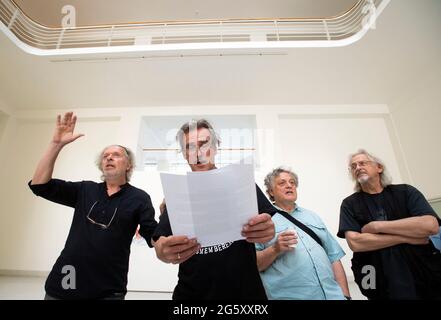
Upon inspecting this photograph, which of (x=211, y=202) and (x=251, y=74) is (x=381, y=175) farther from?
(x=251, y=74)

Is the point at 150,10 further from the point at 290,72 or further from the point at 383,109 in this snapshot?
the point at 383,109

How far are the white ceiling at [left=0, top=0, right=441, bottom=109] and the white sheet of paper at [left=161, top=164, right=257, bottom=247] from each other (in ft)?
10.3

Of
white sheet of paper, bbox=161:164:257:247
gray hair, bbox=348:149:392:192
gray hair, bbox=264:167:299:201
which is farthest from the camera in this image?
gray hair, bbox=264:167:299:201

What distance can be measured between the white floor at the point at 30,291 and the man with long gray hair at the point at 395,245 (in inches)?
65.9

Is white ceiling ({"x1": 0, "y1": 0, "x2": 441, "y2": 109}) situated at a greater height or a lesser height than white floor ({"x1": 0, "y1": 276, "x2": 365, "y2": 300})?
greater

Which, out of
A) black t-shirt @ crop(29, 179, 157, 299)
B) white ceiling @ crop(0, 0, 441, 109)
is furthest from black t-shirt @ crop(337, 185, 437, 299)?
white ceiling @ crop(0, 0, 441, 109)

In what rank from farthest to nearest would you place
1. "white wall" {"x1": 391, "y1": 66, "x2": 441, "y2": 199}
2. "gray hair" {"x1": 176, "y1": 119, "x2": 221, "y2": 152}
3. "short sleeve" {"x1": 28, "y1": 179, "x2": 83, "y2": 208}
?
"white wall" {"x1": 391, "y1": 66, "x2": 441, "y2": 199} → "short sleeve" {"x1": 28, "y1": 179, "x2": 83, "y2": 208} → "gray hair" {"x1": 176, "y1": 119, "x2": 221, "y2": 152}

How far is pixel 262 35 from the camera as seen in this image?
3854 millimetres

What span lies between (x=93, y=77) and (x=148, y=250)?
3.01 m

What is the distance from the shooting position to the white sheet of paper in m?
0.61

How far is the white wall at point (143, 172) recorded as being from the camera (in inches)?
123

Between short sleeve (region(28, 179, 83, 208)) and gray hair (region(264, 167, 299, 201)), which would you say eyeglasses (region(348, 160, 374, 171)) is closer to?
gray hair (region(264, 167, 299, 201))

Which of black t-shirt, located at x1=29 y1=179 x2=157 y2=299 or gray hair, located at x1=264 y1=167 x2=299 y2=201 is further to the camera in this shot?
gray hair, located at x1=264 y1=167 x2=299 y2=201
